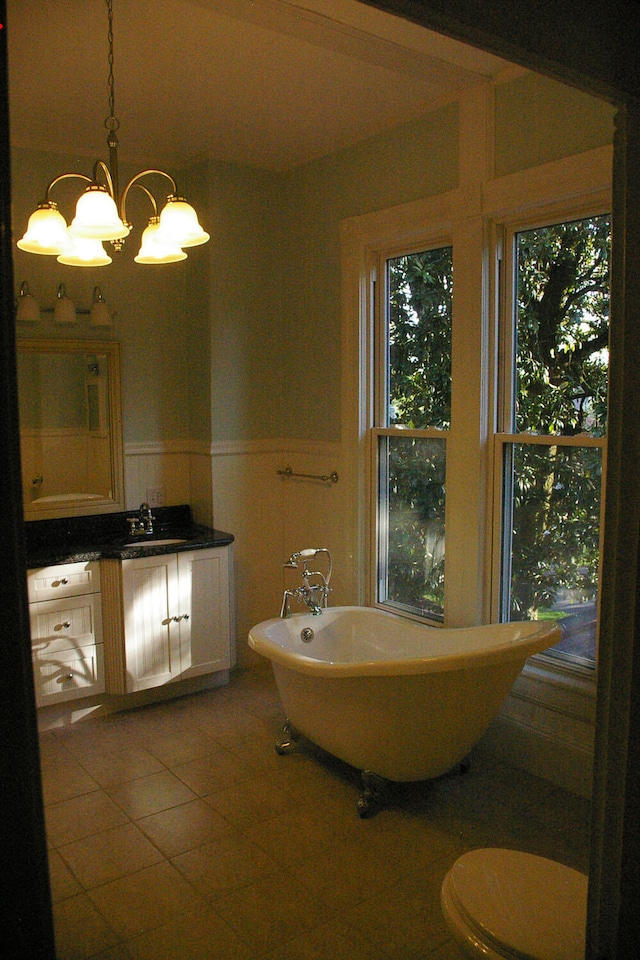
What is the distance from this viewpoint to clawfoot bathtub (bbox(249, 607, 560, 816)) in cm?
271

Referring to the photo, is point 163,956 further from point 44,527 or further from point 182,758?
point 44,527

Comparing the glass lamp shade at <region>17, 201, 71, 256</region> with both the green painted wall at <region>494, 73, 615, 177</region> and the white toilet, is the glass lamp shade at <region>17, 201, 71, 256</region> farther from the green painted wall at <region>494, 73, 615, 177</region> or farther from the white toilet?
the white toilet

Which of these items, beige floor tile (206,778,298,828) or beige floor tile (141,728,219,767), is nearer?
beige floor tile (206,778,298,828)

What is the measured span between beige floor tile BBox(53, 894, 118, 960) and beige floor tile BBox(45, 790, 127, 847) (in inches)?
14.5

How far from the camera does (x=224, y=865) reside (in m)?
2.60

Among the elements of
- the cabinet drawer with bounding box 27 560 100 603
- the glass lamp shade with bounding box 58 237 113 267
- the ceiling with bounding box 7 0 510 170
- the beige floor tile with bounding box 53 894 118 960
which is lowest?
the beige floor tile with bounding box 53 894 118 960

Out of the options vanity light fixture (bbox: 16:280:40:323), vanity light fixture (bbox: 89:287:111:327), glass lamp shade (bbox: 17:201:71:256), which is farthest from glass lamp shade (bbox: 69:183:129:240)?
vanity light fixture (bbox: 89:287:111:327)

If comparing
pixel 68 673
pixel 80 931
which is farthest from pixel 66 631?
pixel 80 931

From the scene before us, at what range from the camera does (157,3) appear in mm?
2527

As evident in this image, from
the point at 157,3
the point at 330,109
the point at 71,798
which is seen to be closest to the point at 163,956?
the point at 71,798

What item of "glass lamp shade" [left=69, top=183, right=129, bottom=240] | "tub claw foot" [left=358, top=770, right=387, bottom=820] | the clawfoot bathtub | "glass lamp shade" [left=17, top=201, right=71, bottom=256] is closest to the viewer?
"glass lamp shade" [left=69, top=183, right=129, bottom=240]

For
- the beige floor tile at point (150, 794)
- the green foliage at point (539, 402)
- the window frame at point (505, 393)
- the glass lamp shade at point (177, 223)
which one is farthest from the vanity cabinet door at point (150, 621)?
the glass lamp shade at point (177, 223)

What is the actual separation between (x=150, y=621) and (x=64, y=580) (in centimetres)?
48

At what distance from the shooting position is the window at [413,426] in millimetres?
3553
